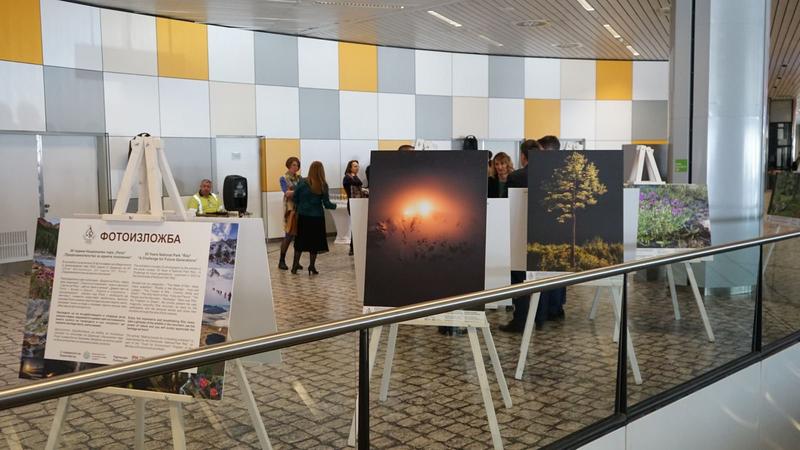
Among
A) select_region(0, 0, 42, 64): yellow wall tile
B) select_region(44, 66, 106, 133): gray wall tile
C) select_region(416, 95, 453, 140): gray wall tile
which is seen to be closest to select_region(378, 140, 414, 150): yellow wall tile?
select_region(416, 95, 453, 140): gray wall tile

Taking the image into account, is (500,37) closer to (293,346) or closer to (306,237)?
(306,237)

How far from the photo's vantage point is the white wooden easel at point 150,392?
7.49 feet

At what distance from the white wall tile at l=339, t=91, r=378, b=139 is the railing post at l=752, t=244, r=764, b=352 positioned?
10266mm

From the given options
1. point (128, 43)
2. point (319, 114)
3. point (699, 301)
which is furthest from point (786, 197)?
point (128, 43)

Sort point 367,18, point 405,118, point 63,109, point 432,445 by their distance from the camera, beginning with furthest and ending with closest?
point 405,118
point 367,18
point 63,109
point 432,445

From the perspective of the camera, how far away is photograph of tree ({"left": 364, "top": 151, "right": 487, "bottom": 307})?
407 centimetres

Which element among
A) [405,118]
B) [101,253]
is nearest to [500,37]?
[405,118]

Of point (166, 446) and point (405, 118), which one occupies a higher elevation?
point (405, 118)

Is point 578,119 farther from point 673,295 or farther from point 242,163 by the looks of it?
point 673,295

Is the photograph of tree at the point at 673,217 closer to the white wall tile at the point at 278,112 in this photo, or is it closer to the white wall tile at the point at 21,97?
the white wall tile at the point at 21,97

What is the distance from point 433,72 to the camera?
15.7 m

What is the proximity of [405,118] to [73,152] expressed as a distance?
21.4ft

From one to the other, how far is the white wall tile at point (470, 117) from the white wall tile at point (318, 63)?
2913 mm

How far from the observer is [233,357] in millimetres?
2195
